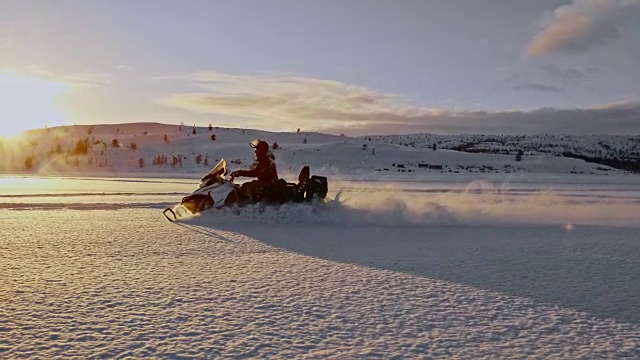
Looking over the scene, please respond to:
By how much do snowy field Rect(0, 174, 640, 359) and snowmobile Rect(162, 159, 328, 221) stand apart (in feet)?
1.04

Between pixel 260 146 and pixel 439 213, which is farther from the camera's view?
pixel 439 213

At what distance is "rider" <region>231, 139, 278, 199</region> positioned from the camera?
1233cm

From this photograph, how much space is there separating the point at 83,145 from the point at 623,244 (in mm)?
41598

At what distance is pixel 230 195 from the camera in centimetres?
1227

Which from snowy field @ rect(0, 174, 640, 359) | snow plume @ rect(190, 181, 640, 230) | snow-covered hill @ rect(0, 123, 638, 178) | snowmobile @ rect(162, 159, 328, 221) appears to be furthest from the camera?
snow-covered hill @ rect(0, 123, 638, 178)

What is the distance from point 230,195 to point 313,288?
21.8ft

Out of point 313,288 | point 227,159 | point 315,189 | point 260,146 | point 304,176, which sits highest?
point 260,146

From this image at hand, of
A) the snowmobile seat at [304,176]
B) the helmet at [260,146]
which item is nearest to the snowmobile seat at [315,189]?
the snowmobile seat at [304,176]

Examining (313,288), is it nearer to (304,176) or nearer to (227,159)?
(304,176)

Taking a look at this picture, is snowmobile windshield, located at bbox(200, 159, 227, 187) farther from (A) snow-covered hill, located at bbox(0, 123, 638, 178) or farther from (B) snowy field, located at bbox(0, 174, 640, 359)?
(A) snow-covered hill, located at bbox(0, 123, 638, 178)

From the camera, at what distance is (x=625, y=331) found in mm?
4586

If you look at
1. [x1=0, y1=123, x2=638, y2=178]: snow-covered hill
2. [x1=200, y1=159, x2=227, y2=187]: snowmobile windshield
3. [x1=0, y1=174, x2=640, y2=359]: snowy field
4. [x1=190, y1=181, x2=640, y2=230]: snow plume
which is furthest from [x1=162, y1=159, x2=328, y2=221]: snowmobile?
[x1=0, y1=123, x2=638, y2=178]: snow-covered hill

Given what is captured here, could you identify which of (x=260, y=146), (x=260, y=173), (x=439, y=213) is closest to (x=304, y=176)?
(x=260, y=173)

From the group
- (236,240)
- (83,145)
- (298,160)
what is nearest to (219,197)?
(236,240)
